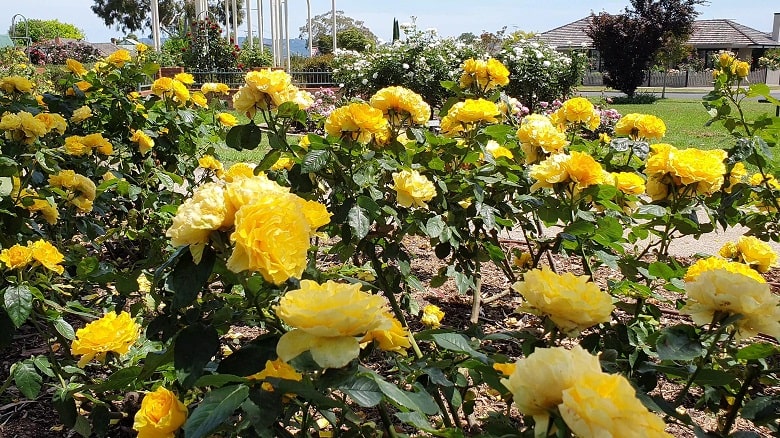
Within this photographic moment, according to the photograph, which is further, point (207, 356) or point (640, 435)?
point (207, 356)

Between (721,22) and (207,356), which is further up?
(721,22)

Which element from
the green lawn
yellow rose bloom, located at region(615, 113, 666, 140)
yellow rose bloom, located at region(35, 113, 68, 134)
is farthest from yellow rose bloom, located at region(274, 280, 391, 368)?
the green lawn

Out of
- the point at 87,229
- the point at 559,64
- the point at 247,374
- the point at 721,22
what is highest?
the point at 721,22

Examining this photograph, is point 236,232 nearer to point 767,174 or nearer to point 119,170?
point 767,174

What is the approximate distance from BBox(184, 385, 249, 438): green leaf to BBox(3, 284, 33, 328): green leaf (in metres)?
0.90

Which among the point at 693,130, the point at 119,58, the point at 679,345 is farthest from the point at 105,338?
the point at 693,130

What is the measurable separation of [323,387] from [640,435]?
32cm

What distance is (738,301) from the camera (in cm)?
78

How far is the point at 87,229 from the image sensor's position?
2393 mm

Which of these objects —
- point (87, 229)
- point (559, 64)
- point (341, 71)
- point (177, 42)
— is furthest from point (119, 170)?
point (177, 42)

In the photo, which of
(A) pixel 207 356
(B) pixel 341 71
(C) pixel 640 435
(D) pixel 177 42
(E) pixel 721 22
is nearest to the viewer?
(C) pixel 640 435

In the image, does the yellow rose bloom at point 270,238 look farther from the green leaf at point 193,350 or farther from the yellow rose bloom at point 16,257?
the yellow rose bloom at point 16,257

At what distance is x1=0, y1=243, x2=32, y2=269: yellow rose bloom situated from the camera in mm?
1474

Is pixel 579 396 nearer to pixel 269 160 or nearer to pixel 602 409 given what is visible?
pixel 602 409
